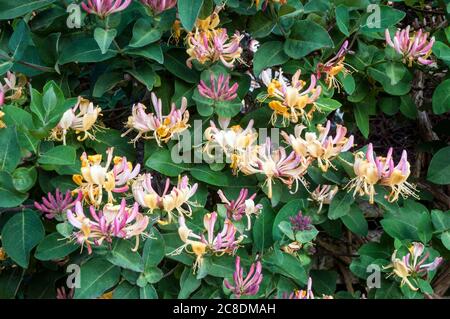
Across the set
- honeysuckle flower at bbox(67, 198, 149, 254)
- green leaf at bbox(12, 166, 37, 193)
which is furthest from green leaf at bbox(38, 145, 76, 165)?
honeysuckle flower at bbox(67, 198, 149, 254)

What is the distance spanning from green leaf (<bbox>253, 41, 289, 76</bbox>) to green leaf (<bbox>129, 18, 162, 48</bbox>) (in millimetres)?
215

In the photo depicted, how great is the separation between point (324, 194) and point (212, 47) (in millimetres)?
360

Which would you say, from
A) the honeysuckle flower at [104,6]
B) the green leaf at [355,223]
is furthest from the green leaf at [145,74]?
the green leaf at [355,223]

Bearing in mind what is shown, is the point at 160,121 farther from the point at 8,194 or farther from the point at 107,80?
the point at 8,194

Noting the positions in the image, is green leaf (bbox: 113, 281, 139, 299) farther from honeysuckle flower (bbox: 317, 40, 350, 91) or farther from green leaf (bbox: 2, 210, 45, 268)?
honeysuckle flower (bbox: 317, 40, 350, 91)

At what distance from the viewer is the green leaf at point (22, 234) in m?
1.17

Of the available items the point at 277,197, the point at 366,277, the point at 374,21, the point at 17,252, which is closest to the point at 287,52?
the point at 374,21

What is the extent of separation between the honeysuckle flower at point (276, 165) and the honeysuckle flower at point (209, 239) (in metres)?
0.11

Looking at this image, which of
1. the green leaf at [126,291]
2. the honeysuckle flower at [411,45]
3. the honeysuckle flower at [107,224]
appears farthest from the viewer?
the honeysuckle flower at [411,45]

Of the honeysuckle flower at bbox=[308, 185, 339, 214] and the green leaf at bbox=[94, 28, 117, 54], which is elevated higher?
the green leaf at bbox=[94, 28, 117, 54]

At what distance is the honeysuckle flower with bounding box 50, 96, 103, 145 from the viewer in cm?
125

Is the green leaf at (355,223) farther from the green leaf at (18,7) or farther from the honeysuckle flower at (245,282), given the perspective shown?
the green leaf at (18,7)

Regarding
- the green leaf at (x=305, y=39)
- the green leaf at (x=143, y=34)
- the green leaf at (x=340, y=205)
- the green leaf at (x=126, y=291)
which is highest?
the green leaf at (x=143, y=34)
